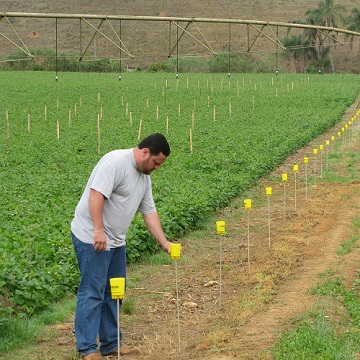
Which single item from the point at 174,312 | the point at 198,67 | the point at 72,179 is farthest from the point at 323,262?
the point at 198,67

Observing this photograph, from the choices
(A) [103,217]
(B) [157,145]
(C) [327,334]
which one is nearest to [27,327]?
(A) [103,217]

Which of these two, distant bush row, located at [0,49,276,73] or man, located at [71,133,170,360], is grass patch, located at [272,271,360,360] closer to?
man, located at [71,133,170,360]

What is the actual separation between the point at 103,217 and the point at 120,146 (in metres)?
15.0

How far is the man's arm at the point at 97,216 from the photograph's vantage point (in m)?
6.66

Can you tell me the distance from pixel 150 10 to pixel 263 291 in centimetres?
9637

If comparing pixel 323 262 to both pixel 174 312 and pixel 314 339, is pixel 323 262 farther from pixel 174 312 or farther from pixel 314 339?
pixel 314 339

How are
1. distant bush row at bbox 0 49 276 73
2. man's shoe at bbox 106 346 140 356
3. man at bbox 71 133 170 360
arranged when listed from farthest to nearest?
distant bush row at bbox 0 49 276 73
man's shoe at bbox 106 346 140 356
man at bbox 71 133 170 360

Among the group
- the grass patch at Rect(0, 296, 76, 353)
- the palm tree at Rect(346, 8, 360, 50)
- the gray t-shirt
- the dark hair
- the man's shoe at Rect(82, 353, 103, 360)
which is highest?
the palm tree at Rect(346, 8, 360, 50)

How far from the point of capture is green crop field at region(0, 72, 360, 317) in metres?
9.54

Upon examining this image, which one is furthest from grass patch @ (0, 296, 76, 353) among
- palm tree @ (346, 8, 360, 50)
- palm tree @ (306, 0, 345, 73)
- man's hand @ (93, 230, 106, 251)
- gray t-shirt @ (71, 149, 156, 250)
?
palm tree @ (346, 8, 360, 50)

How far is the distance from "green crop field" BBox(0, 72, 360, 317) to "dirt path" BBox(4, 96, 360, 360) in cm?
57

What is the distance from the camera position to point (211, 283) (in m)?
9.60

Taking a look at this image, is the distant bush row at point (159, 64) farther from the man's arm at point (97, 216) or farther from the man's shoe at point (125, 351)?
the man's arm at point (97, 216)

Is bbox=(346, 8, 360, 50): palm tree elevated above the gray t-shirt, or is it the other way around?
bbox=(346, 8, 360, 50): palm tree
